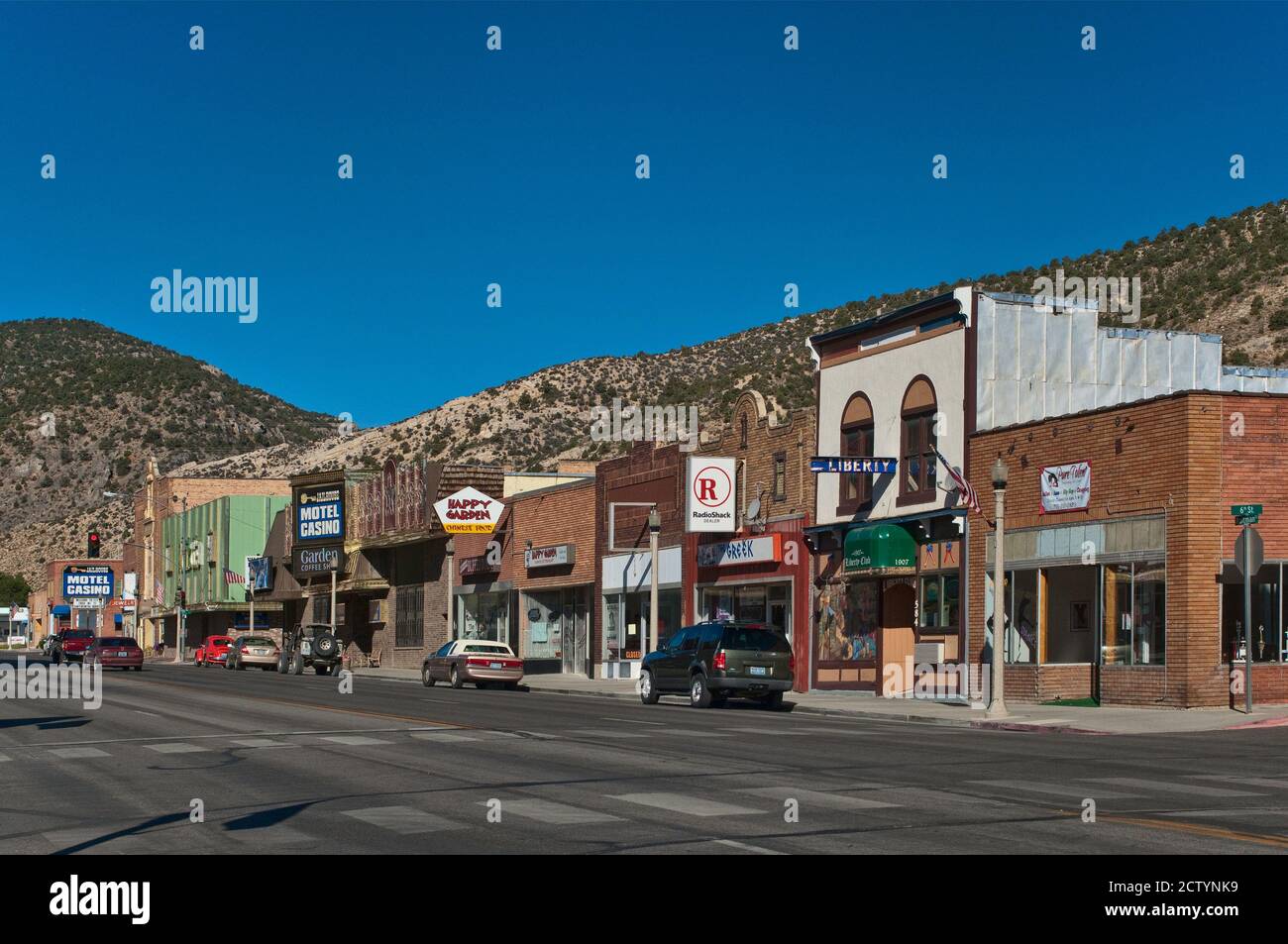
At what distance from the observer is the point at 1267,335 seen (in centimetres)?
6875

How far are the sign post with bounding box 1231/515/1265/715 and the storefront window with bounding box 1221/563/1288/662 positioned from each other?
1232mm

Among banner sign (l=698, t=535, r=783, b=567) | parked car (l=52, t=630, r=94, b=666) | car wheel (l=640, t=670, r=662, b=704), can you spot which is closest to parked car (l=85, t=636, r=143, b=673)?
parked car (l=52, t=630, r=94, b=666)

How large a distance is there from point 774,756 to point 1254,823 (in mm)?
7974

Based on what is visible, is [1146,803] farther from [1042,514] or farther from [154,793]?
[1042,514]

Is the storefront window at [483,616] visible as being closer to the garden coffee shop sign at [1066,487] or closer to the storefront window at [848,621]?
the storefront window at [848,621]

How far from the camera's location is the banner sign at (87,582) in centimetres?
12825

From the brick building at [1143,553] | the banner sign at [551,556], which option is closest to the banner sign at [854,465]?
the brick building at [1143,553]

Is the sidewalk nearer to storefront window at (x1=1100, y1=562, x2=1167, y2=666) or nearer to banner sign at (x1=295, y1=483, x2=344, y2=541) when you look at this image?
storefront window at (x1=1100, y1=562, x2=1167, y2=666)

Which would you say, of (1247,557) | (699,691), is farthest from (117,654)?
(1247,557)

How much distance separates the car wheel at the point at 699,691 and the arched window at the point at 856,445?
26.8ft

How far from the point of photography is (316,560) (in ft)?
275

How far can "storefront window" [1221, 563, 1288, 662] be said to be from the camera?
31125 millimetres

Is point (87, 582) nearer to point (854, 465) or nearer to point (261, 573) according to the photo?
point (261, 573)

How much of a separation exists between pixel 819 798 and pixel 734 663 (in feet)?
62.2
